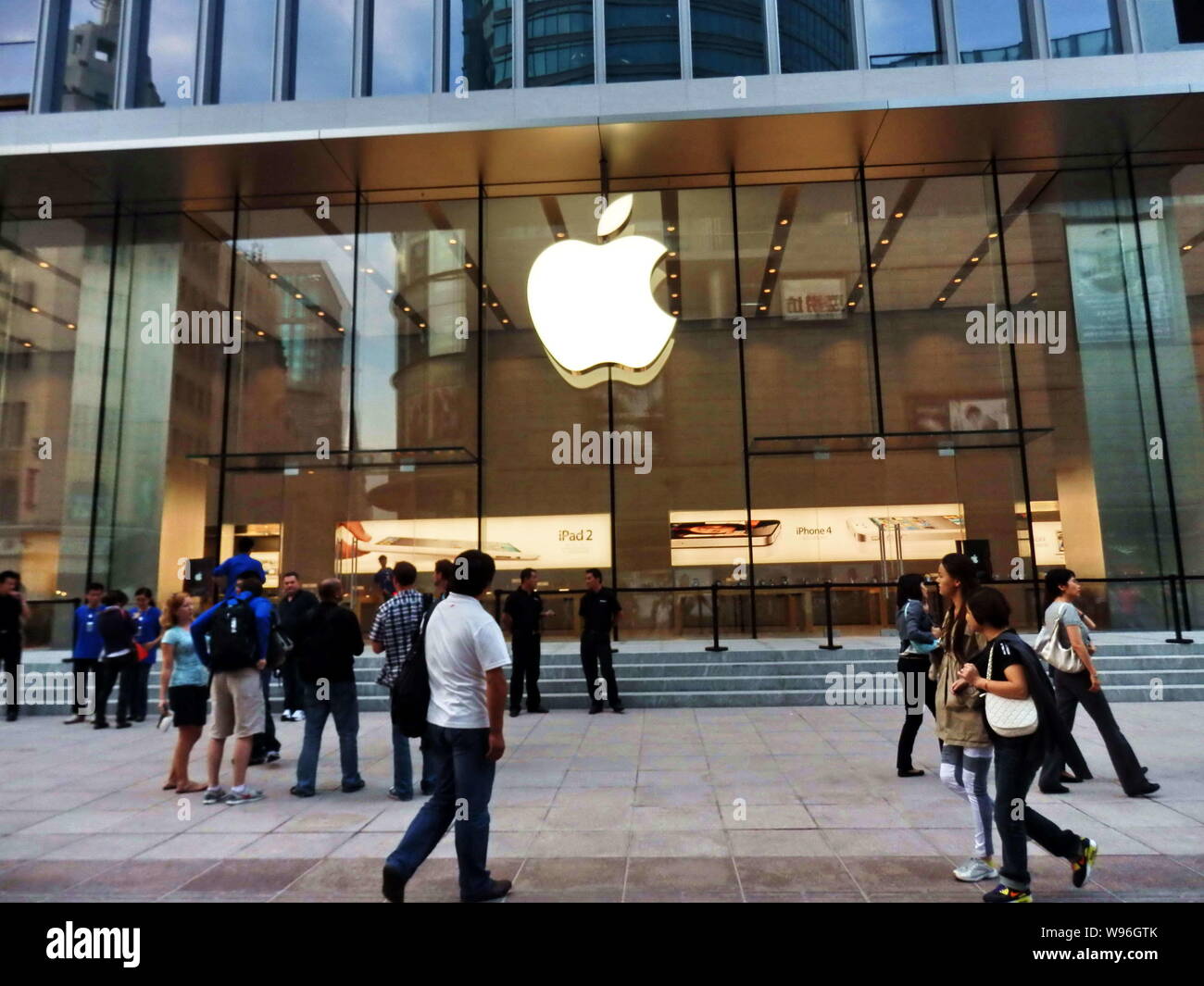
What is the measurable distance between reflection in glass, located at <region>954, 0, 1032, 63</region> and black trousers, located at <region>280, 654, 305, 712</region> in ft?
46.4

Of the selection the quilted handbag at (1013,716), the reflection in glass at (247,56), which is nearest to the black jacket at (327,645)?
the quilted handbag at (1013,716)

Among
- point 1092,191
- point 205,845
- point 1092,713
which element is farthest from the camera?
point 1092,191

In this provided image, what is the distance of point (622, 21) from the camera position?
13.7m

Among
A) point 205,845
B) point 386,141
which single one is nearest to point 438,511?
point 386,141

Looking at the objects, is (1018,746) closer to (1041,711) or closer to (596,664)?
(1041,711)

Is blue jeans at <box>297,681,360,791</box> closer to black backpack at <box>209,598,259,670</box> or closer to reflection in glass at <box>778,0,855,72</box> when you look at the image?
black backpack at <box>209,598,259,670</box>

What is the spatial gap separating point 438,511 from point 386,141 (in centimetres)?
650

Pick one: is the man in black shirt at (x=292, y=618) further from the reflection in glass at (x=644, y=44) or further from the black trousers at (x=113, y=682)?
the reflection in glass at (x=644, y=44)

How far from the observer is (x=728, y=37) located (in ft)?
44.0

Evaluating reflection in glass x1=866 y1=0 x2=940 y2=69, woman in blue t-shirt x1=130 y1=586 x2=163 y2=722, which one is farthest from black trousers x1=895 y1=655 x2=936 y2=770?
reflection in glass x1=866 y1=0 x2=940 y2=69

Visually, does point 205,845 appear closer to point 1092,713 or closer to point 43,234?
point 1092,713

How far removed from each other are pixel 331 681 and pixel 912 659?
15.0ft

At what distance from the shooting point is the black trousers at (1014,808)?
11.8 feet

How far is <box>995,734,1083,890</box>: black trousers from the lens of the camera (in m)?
3.60
